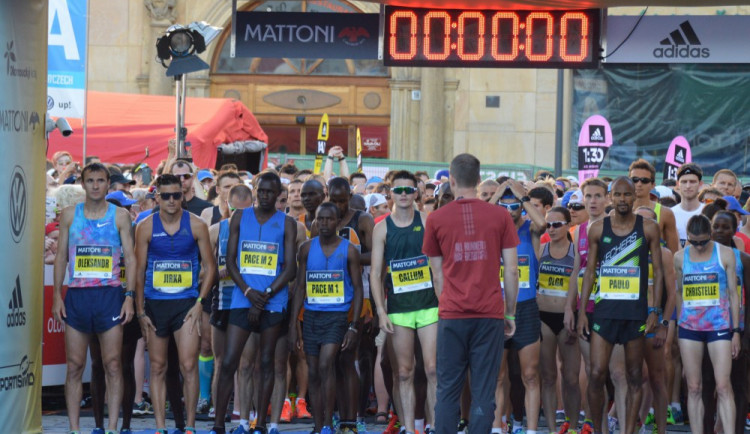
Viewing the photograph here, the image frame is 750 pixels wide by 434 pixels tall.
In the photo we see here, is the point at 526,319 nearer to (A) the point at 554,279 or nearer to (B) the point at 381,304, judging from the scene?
(A) the point at 554,279

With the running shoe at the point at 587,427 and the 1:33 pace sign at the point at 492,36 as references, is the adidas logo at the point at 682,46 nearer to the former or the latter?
the 1:33 pace sign at the point at 492,36

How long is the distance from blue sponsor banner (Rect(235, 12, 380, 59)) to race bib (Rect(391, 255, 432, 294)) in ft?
8.54

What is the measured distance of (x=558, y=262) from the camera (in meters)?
10.6

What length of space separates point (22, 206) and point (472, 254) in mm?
3068

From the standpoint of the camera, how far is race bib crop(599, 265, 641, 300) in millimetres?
9781

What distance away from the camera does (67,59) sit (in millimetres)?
14969

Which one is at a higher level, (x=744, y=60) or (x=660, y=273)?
(x=744, y=60)

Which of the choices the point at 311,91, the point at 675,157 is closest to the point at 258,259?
the point at 675,157

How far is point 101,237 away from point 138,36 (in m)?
20.5

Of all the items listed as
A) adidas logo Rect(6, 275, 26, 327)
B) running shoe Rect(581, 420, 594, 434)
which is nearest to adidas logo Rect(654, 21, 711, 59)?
running shoe Rect(581, 420, 594, 434)

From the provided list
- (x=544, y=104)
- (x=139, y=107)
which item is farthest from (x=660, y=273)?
(x=544, y=104)

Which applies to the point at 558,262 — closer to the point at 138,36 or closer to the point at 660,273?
the point at 660,273

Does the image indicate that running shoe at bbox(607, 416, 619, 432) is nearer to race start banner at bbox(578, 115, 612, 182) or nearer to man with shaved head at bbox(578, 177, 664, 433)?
man with shaved head at bbox(578, 177, 664, 433)

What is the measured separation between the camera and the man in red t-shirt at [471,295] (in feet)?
28.0
